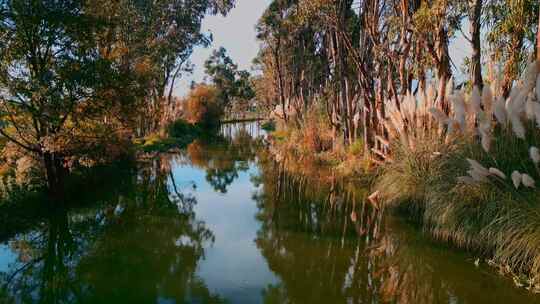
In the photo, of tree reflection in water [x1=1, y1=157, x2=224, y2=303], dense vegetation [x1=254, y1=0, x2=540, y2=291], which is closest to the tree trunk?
tree reflection in water [x1=1, y1=157, x2=224, y2=303]

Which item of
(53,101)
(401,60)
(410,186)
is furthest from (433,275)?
(53,101)

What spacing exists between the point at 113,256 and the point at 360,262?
3621mm

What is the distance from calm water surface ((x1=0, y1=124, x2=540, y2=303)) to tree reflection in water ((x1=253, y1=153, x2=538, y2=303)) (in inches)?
0.6

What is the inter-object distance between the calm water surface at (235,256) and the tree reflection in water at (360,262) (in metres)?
0.01

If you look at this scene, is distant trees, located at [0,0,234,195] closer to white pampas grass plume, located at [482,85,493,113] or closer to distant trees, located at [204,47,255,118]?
white pampas grass plume, located at [482,85,493,113]

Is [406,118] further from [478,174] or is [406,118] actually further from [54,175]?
[54,175]

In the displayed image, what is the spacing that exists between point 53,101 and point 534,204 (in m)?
8.56

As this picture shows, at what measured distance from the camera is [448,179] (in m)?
6.54

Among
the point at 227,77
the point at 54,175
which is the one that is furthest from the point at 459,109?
the point at 227,77

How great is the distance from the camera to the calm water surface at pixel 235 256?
512cm

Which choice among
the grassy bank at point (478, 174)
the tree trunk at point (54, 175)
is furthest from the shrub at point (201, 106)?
the grassy bank at point (478, 174)

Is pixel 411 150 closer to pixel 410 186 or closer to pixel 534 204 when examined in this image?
pixel 410 186

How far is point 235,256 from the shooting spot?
21.9 feet

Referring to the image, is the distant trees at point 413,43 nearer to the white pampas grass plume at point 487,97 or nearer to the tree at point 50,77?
the white pampas grass plume at point 487,97
